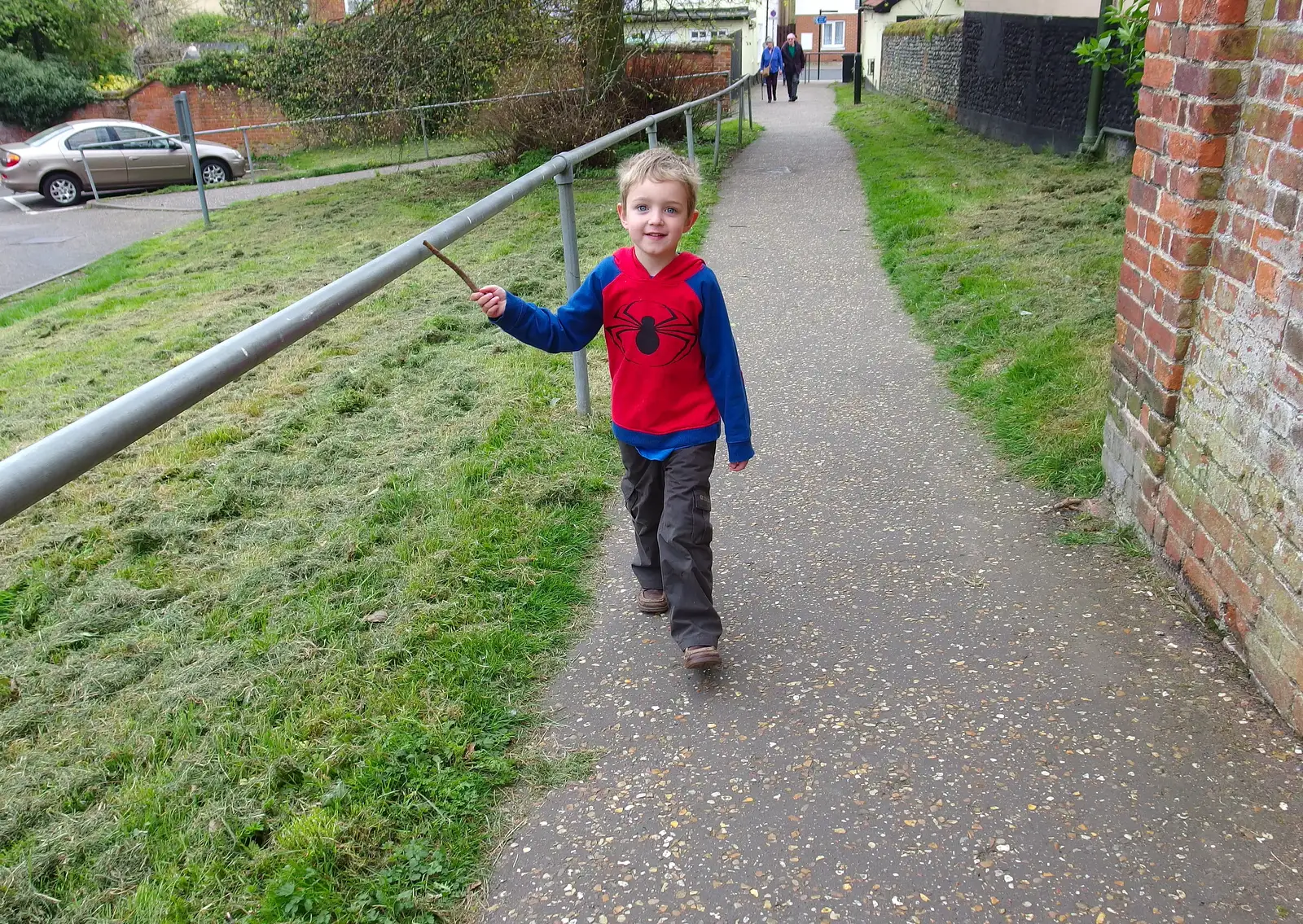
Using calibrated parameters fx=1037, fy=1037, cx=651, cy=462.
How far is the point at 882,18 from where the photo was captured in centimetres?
3897

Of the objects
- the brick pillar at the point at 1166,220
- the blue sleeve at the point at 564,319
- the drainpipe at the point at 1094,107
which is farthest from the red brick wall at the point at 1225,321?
the drainpipe at the point at 1094,107

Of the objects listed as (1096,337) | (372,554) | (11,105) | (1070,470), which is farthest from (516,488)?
(11,105)

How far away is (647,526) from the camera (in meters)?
3.30

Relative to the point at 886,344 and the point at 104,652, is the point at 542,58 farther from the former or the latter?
the point at 104,652

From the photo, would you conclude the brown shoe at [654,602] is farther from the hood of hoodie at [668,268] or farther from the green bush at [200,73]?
the green bush at [200,73]

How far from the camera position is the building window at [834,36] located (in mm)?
63719

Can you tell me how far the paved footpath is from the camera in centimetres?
217

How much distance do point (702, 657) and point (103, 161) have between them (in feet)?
70.1

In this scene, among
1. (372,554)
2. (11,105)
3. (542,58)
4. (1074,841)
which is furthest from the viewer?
(11,105)

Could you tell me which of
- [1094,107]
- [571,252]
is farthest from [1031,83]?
[571,252]

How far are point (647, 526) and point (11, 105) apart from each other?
3595 centimetres

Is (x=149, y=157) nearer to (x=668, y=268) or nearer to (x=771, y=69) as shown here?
(x=771, y=69)

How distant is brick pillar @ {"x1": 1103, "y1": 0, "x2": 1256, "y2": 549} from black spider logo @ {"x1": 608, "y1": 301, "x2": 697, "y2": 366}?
5.05 feet

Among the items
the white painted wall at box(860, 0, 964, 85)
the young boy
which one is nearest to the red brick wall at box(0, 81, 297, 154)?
the white painted wall at box(860, 0, 964, 85)
